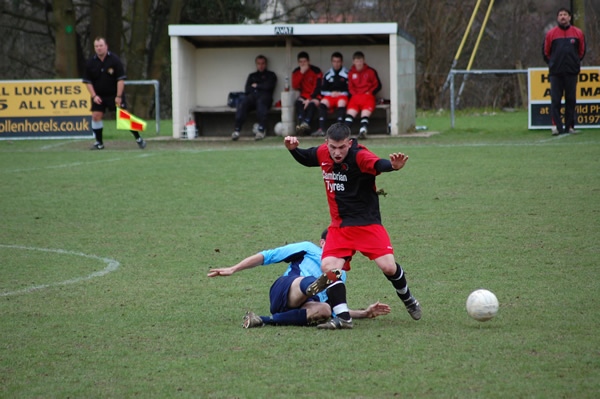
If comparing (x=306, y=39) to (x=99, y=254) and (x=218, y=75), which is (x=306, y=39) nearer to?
(x=218, y=75)

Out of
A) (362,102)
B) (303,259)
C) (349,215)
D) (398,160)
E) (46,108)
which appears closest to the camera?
(398,160)

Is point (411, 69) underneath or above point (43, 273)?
above

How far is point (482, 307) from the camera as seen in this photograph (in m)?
5.85

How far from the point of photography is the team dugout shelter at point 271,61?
63.4 feet

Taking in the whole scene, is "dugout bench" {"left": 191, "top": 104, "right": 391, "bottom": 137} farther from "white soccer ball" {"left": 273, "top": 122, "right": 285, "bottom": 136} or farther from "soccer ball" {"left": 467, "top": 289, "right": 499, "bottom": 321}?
"soccer ball" {"left": 467, "top": 289, "right": 499, "bottom": 321}

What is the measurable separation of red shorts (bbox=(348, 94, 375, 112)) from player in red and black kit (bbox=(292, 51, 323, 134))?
2.64 ft

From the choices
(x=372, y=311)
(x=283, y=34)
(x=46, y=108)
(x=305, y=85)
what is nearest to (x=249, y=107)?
(x=305, y=85)

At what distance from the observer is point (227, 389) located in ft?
15.6

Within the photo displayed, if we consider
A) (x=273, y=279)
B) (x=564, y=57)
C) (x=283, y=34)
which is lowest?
(x=273, y=279)

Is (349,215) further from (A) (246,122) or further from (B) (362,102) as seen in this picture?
(A) (246,122)

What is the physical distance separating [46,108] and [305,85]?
5660mm

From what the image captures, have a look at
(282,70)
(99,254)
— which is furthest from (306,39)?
(99,254)

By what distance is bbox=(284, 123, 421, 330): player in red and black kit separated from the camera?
610cm

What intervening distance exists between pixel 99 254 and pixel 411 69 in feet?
43.5
